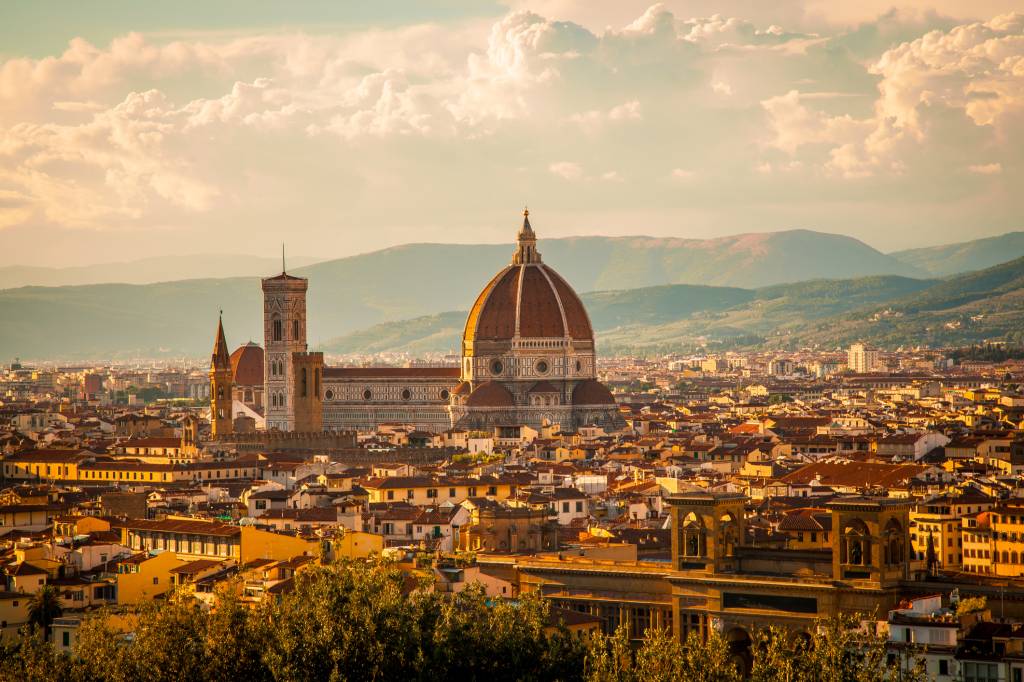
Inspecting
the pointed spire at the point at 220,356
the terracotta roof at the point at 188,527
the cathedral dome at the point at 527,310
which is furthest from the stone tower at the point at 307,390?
the terracotta roof at the point at 188,527

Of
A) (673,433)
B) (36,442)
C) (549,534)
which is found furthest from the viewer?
(673,433)

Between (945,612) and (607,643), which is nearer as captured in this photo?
(945,612)

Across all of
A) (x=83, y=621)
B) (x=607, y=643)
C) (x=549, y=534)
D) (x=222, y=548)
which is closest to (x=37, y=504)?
(x=222, y=548)

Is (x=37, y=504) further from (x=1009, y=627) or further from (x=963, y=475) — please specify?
(x=1009, y=627)

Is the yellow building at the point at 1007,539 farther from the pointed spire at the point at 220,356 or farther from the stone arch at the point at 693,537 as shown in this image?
the pointed spire at the point at 220,356

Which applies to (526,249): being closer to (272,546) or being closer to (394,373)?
(394,373)

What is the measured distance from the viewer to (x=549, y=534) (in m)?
63.0

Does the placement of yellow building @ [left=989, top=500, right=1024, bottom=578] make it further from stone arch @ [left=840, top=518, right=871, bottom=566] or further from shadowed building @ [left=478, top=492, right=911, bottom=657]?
stone arch @ [left=840, top=518, right=871, bottom=566]

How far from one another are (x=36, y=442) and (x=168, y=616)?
263ft

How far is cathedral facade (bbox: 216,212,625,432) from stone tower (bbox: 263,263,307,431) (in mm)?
62

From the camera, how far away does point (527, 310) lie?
511 feet

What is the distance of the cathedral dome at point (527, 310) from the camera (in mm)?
155250

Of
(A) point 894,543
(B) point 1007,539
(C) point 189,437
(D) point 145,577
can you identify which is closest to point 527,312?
(C) point 189,437

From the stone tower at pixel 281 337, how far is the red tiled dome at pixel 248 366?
26.2 feet
